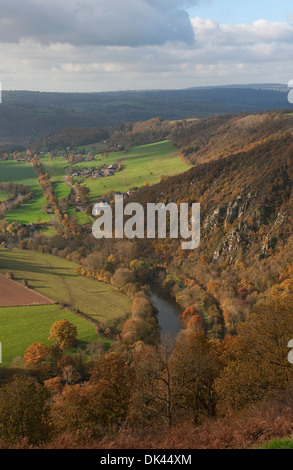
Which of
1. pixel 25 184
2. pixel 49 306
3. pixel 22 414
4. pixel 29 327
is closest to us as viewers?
pixel 22 414

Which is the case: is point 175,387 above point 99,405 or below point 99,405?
above

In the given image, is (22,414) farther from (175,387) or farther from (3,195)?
(3,195)

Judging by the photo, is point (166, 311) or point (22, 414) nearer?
point (22, 414)

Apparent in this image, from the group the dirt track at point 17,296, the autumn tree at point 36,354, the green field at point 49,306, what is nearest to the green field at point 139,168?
the green field at point 49,306

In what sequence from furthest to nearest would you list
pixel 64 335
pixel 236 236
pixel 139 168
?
pixel 139 168 → pixel 236 236 → pixel 64 335

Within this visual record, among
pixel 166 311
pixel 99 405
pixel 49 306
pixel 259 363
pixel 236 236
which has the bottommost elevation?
pixel 166 311

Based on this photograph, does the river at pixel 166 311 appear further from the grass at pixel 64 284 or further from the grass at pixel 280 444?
the grass at pixel 280 444

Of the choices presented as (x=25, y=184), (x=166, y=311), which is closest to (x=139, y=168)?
(x=25, y=184)

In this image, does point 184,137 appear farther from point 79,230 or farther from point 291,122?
point 79,230

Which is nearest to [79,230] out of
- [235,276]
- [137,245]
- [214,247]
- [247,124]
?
[137,245]
